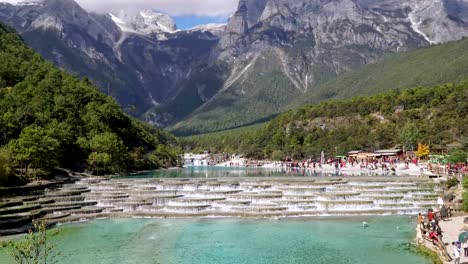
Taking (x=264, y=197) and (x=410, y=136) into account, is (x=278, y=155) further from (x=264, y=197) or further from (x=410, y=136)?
(x=264, y=197)

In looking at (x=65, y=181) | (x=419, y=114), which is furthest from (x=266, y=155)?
(x=65, y=181)

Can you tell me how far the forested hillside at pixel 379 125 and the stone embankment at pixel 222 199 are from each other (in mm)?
87163

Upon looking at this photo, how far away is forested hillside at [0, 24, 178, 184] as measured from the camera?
69.8 m

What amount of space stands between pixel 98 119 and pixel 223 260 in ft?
290

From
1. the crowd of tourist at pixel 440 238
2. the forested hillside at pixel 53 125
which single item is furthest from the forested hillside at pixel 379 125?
the crowd of tourist at pixel 440 238

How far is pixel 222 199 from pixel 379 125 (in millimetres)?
123624

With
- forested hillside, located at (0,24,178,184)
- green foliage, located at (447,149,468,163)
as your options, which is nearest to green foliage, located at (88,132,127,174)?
forested hillside, located at (0,24,178,184)

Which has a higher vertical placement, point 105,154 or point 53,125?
point 53,125

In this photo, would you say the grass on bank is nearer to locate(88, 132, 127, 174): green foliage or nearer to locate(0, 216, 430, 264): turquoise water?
locate(0, 216, 430, 264): turquoise water

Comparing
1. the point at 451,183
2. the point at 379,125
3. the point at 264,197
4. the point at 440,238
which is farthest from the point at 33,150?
the point at 379,125

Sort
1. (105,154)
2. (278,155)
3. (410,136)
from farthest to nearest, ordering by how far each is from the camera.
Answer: (278,155) < (410,136) < (105,154)

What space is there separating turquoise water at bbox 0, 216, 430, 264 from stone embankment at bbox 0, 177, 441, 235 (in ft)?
10.9

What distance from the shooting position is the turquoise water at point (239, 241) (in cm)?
3306

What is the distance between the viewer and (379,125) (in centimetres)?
16625
